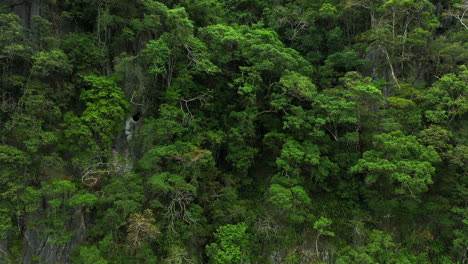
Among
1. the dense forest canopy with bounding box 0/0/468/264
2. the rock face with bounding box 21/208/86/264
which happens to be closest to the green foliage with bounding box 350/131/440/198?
the dense forest canopy with bounding box 0/0/468/264

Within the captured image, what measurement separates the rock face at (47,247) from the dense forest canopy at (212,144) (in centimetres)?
6

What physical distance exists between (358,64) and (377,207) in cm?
749

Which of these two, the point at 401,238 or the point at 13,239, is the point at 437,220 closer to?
the point at 401,238

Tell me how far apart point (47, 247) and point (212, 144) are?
25.5 feet

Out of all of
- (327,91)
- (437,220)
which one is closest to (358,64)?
(327,91)

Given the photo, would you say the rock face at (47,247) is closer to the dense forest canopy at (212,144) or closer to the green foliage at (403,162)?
the dense forest canopy at (212,144)

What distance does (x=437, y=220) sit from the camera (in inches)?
448

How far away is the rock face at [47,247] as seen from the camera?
35.8 feet

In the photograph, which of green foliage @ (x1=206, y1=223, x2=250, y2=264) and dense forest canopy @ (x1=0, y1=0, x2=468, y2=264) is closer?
dense forest canopy @ (x1=0, y1=0, x2=468, y2=264)

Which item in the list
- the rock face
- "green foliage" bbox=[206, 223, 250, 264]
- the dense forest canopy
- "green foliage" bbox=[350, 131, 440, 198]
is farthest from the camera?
the rock face

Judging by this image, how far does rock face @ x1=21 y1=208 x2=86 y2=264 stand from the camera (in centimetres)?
1091

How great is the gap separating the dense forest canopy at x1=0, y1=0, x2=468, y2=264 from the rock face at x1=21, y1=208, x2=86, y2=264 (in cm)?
6

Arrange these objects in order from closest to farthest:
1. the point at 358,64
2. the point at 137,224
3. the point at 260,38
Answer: the point at 137,224, the point at 260,38, the point at 358,64

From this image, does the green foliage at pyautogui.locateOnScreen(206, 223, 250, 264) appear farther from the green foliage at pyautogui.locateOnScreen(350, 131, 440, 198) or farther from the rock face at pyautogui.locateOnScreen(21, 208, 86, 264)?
the rock face at pyautogui.locateOnScreen(21, 208, 86, 264)
